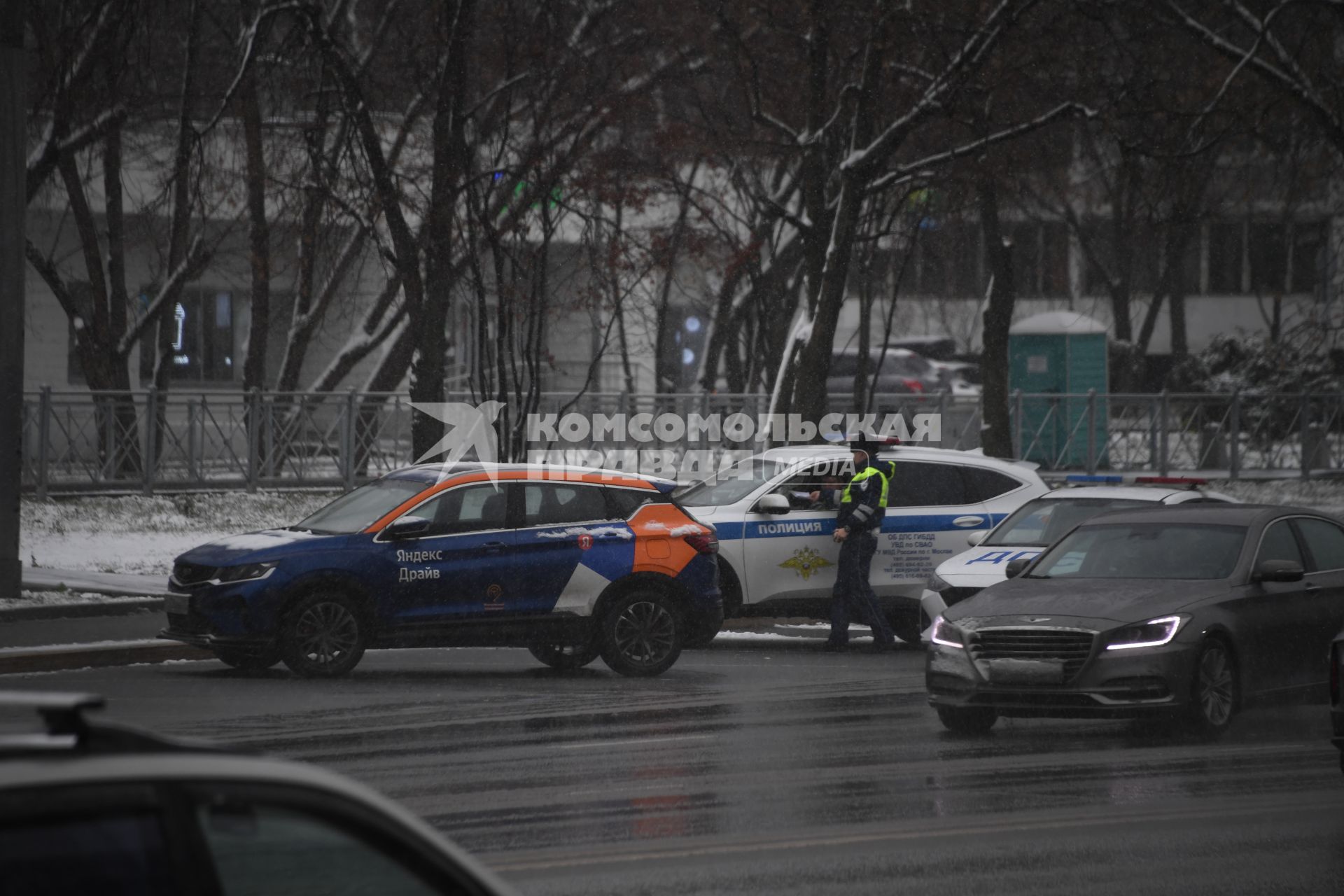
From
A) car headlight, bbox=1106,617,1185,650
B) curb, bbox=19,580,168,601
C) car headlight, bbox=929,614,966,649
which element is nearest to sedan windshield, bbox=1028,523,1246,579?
car headlight, bbox=1106,617,1185,650

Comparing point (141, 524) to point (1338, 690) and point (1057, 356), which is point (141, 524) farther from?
point (1338, 690)

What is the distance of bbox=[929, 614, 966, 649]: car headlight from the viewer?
10.3 m

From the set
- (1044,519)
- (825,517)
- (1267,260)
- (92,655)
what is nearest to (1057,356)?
(825,517)

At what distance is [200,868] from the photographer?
2.42 meters

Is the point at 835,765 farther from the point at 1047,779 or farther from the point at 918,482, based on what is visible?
the point at 918,482

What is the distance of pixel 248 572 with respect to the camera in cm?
1239

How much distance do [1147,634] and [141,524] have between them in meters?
16.8

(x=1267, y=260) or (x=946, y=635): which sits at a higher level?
(x=1267, y=260)

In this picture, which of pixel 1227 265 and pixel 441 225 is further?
pixel 1227 265

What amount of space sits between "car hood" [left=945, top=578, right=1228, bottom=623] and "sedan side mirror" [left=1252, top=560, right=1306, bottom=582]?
0.27m

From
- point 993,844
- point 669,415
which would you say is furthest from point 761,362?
point 993,844

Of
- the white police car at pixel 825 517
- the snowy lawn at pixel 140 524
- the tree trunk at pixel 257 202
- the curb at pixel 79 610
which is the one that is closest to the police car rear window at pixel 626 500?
the white police car at pixel 825 517

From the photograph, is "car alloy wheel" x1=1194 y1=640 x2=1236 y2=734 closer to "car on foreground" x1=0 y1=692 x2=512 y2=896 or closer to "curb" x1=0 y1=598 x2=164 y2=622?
"car on foreground" x1=0 y1=692 x2=512 y2=896

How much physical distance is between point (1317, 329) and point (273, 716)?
1765 centimetres
